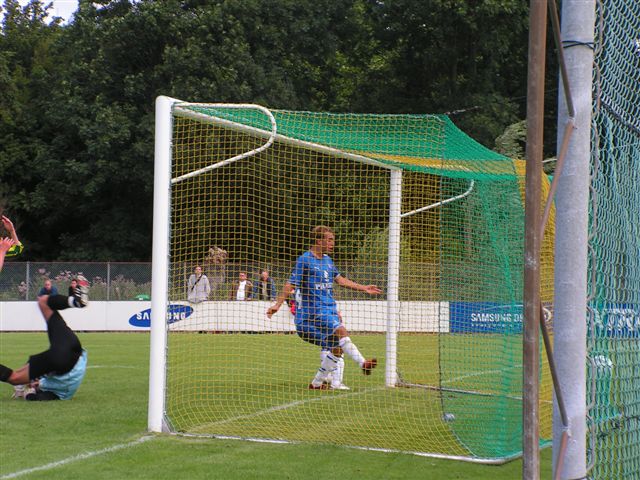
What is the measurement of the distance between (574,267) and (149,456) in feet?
13.4

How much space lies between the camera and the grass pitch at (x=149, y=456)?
20.5 feet

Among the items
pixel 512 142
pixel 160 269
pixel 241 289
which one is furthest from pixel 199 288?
pixel 512 142

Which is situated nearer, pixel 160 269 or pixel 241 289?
pixel 160 269

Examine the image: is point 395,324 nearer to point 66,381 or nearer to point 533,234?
point 66,381

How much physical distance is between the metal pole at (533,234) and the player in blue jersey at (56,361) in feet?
19.7

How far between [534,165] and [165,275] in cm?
506

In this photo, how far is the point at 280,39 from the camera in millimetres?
40719

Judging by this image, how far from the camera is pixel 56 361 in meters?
8.88

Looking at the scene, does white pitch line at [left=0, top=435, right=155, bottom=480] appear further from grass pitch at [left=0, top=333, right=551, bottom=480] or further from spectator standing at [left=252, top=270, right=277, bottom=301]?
spectator standing at [left=252, top=270, right=277, bottom=301]

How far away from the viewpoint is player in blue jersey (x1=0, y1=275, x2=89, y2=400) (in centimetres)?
873

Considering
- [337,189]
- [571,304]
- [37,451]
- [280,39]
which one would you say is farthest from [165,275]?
[280,39]

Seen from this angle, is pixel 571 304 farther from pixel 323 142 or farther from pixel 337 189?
pixel 337 189

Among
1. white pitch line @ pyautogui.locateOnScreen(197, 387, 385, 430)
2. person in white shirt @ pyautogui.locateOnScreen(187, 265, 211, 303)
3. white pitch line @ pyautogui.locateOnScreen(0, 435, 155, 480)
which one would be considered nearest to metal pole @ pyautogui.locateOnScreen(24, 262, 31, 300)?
person in white shirt @ pyautogui.locateOnScreen(187, 265, 211, 303)

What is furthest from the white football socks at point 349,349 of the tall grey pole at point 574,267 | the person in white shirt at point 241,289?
the tall grey pole at point 574,267
